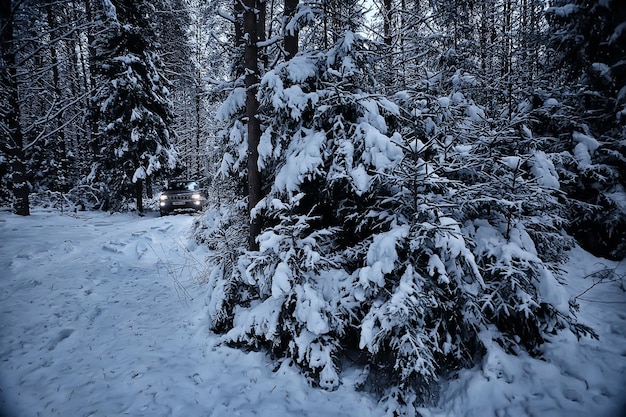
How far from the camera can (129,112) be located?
47.8ft

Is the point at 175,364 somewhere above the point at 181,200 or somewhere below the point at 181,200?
below

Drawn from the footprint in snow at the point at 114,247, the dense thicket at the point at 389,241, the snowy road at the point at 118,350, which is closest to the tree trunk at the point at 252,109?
the dense thicket at the point at 389,241

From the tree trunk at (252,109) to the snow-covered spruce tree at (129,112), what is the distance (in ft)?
36.6

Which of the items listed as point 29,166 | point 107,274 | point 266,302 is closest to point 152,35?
point 29,166

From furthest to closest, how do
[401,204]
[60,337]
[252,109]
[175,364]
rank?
[252,109] → [60,337] → [175,364] → [401,204]

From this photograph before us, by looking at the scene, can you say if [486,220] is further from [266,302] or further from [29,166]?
[29,166]

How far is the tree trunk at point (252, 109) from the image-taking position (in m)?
5.53

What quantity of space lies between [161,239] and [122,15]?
1178 cm

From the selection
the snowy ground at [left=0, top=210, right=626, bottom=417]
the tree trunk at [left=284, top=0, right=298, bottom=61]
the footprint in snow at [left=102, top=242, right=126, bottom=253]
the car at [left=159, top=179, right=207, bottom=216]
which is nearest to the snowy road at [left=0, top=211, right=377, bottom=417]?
the snowy ground at [left=0, top=210, right=626, bottom=417]

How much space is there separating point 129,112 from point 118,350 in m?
13.4

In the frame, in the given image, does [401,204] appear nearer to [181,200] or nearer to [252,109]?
[252,109]

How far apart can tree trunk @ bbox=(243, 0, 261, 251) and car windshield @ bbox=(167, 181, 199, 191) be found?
424 inches

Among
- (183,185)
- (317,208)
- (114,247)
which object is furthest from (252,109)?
(183,185)

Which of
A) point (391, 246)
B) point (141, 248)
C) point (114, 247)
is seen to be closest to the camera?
point (391, 246)
